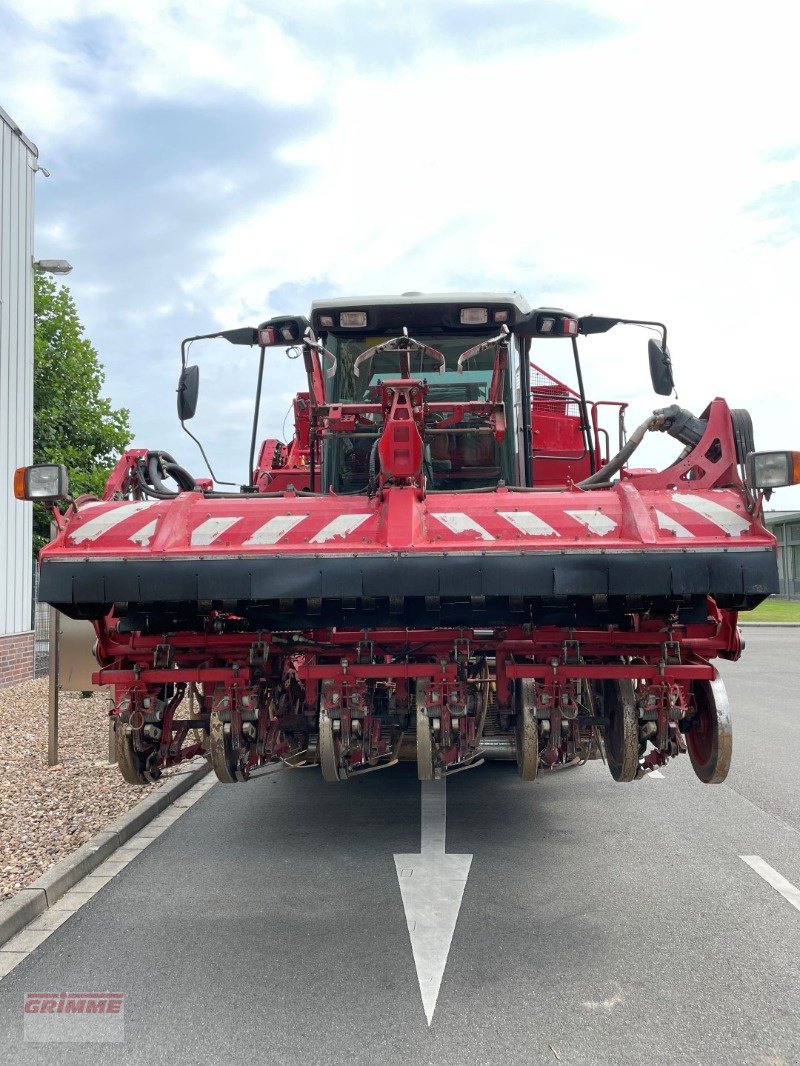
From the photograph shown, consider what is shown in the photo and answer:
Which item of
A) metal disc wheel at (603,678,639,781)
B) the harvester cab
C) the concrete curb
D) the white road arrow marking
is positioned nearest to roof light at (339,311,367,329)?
the harvester cab

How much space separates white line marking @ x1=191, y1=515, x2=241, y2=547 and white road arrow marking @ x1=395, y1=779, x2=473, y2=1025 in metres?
1.94

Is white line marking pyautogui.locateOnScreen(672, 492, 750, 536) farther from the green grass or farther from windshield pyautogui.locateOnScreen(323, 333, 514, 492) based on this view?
the green grass

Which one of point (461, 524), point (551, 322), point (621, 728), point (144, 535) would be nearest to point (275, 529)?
point (144, 535)

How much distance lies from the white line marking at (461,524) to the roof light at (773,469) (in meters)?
1.15

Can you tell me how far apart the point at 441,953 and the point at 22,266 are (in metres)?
11.5

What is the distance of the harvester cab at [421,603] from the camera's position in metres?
3.29

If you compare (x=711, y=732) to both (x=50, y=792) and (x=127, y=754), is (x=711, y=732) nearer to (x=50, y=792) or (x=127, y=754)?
(x=127, y=754)

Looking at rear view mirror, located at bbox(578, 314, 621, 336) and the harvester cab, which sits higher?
rear view mirror, located at bbox(578, 314, 621, 336)

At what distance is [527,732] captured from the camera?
3.64 metres

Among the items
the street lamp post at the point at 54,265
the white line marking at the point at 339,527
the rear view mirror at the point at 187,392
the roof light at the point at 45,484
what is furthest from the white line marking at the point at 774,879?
the street lamp post at the point at 54,265

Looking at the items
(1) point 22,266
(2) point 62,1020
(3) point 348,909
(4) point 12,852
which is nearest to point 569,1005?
(3) point 348,909

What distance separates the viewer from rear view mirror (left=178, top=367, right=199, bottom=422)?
502cm

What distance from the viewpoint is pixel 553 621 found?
12.2 ft

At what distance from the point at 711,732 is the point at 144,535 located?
2.81m
